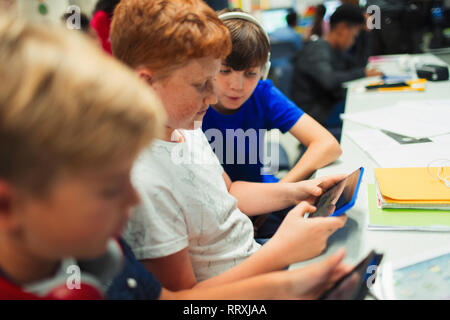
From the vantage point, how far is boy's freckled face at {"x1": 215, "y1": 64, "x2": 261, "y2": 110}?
120 cm

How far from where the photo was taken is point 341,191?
0.81 m

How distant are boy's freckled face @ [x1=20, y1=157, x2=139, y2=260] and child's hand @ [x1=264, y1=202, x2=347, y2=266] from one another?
42 cm

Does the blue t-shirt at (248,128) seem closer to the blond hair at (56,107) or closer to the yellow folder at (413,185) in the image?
the yellow folder at (413,185)

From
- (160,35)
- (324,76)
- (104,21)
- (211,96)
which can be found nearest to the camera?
(160,35)

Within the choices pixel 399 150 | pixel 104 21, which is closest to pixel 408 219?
pixel 399 150

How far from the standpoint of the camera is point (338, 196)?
2.66 ft

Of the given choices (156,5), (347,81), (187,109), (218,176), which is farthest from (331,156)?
(347,81)

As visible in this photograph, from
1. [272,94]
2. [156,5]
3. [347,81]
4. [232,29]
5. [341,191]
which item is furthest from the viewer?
[347,81]

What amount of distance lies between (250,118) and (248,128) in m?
0.04

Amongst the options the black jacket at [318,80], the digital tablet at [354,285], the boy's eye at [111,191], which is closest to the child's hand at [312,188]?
the digital tablet at [354,285]

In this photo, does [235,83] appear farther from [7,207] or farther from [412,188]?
[7,207]

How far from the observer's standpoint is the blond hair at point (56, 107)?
308mm

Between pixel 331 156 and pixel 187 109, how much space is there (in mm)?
621
